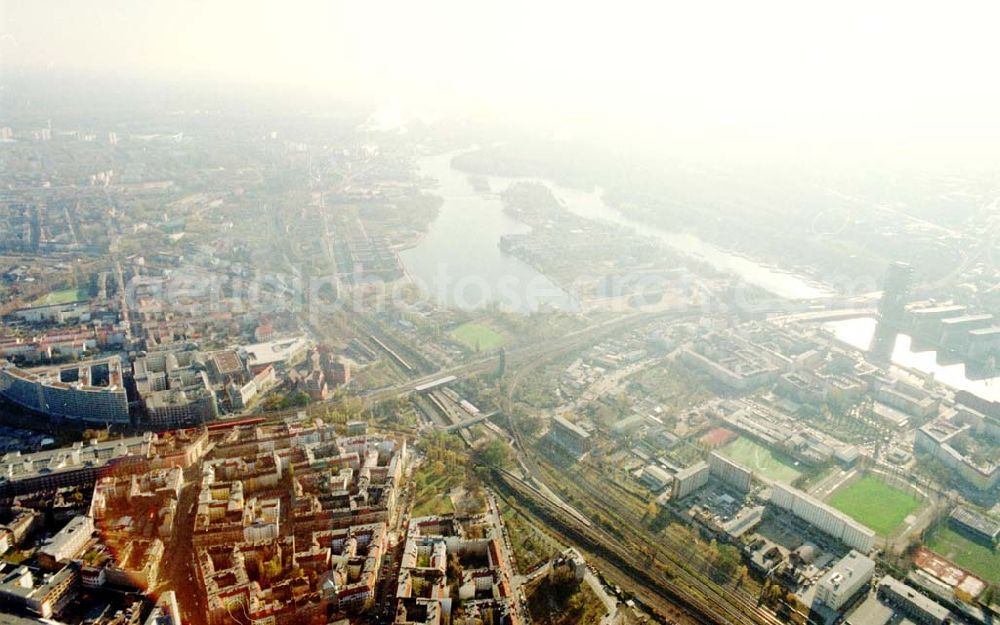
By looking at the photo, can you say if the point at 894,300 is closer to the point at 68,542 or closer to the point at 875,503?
the point at 875,503

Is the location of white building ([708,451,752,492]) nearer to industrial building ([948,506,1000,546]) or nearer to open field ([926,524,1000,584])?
open field ([926,524,1000,584])

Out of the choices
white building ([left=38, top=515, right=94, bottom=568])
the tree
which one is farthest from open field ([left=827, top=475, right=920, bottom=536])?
white building ([left=38, top=515, right=94, bottom=568])

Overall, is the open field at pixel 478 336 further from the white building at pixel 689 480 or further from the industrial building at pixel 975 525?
the industrial building at pixel 975 525

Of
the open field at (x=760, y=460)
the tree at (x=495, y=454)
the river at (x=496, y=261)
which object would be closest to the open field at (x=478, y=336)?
the river at (x=496, y=261)

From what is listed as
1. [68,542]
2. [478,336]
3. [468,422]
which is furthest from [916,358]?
[68,542]

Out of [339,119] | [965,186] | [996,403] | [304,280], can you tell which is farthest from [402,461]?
[339,119]

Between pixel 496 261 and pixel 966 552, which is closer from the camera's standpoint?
pixel 966 552

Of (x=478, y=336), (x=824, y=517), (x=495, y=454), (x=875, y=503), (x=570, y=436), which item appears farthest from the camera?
(x=478, y=336)
